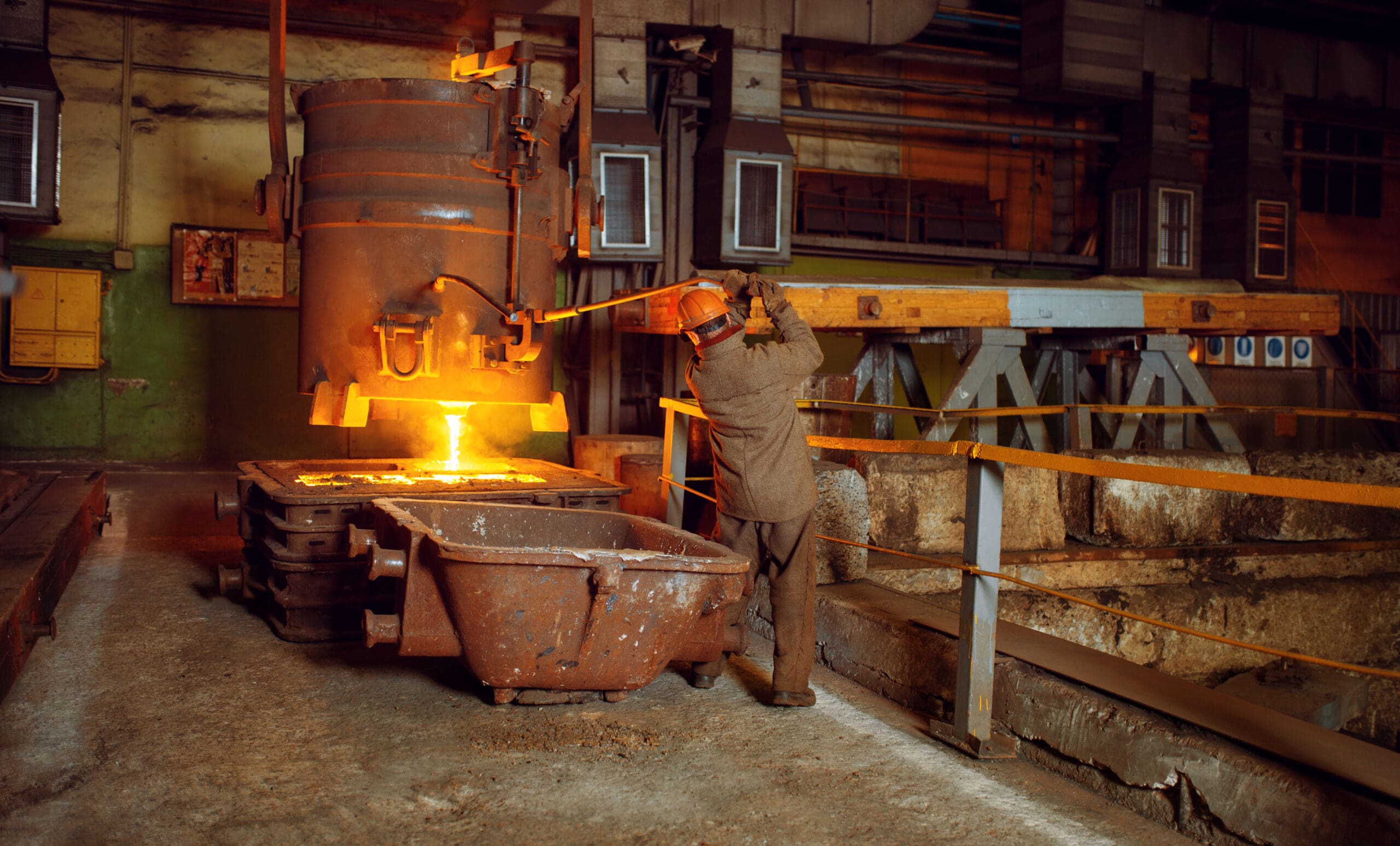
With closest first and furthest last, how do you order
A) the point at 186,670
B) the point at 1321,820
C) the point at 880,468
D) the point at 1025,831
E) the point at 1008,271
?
the point at 1321,820 < the point at 1025,831 < the point at 186,670 < the point at 880,468 < the point at 1008,271

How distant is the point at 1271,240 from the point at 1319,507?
568 centimetres

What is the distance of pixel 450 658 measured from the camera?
13.8 feet

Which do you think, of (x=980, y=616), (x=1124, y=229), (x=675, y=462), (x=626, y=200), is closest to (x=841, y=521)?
(x=675, y=462)

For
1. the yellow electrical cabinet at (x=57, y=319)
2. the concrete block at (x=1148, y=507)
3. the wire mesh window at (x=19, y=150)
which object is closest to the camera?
the concrete block at (x=1148, y=507)

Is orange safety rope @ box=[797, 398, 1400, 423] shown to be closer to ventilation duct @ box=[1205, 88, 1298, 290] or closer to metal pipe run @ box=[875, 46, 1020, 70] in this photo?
ventilation duct @ box=[1205, 88, 1298, 290]

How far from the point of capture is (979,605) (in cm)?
327

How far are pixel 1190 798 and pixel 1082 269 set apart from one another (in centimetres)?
1041

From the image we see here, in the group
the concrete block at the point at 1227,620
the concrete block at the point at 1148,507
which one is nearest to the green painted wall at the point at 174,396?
the concrete block at the point at 1148,507

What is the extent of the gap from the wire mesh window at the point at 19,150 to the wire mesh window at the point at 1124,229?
1053 centimetres

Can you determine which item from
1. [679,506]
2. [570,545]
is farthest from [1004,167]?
[570,545]

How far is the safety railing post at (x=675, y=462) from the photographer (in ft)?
16.9

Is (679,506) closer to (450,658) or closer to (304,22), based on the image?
(450,658)

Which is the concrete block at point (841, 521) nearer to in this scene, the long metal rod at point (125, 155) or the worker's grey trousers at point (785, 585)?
the worker's grey trousers at point (785, 585)

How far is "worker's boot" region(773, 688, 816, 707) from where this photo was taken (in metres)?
3.70
